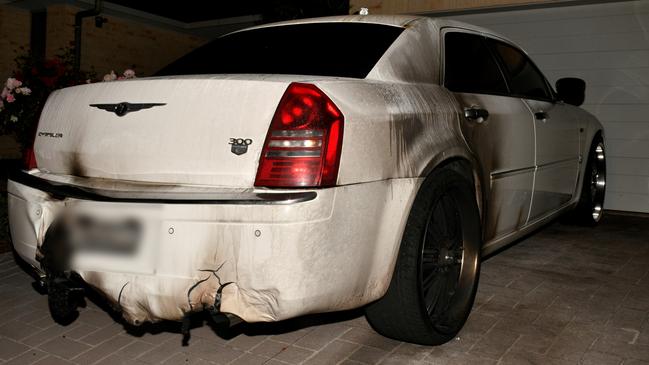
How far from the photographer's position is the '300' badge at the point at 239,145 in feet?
7.18

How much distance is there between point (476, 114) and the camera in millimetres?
3131

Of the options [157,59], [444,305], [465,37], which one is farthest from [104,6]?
[444,305]

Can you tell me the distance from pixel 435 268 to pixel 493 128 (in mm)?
854

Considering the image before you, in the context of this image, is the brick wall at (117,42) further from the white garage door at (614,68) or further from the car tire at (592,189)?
the car tire at (592,189)

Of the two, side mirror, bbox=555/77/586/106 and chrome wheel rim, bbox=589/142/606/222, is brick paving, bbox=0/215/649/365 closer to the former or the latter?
side mirror, bbox=555/77/586/106

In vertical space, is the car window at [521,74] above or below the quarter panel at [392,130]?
above

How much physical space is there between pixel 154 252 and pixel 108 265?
0.23m

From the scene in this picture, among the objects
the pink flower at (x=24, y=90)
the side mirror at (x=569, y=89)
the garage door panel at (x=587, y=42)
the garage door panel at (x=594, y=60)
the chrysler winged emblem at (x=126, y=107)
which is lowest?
the pink flower at (x=24, y=90)

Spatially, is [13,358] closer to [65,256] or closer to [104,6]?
[65,256]

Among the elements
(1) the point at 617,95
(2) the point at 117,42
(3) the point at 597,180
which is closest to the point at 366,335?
(3) the point at 597,180

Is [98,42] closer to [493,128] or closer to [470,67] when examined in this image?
[470,67]

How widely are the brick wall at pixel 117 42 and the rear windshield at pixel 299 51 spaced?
10.7 meters

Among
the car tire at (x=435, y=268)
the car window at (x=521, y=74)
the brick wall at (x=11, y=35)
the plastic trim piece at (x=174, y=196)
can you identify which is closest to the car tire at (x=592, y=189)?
the car window at (x=521, y=74)

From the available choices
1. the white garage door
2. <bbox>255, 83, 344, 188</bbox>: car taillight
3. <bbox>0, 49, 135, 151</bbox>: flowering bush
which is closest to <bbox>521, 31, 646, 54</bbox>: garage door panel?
the white garage door
